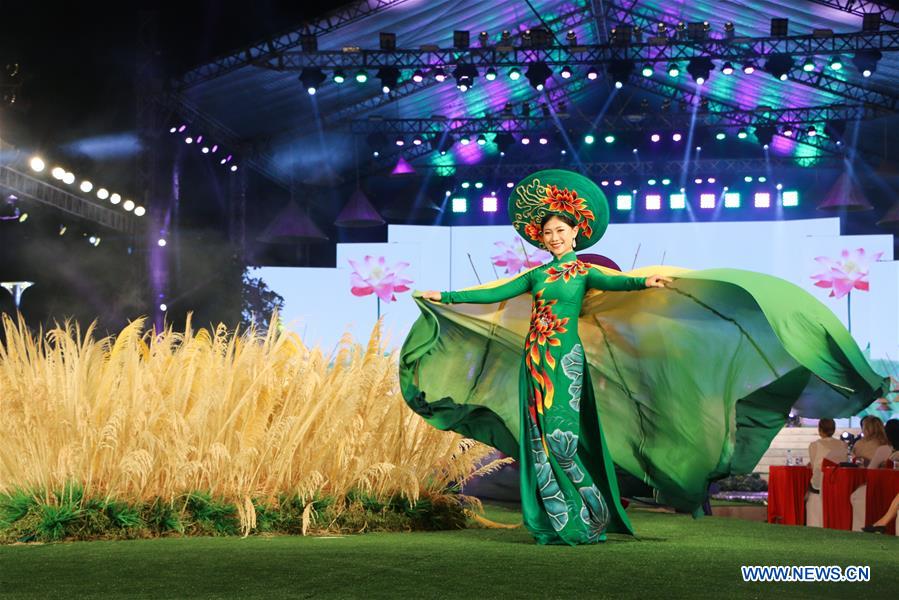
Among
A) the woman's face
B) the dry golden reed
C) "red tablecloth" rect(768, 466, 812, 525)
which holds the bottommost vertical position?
"red tablecloth" rect(768, 466, 812, 525)

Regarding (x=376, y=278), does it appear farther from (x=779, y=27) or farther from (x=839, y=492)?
(x=839, y=492)

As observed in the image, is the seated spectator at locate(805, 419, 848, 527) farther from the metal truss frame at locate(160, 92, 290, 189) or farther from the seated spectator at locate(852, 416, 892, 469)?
the metal truss frame at locate(160, 92, 290, 189)

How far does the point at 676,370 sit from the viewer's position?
510 cm

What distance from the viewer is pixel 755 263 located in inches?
659

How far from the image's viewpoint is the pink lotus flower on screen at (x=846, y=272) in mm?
16125

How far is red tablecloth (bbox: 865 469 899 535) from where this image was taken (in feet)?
21.7

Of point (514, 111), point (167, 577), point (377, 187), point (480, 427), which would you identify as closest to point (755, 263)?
point (514, 111)

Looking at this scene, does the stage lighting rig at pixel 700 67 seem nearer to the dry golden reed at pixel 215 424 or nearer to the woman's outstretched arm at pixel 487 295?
the dry golden reed at pixel 215 424

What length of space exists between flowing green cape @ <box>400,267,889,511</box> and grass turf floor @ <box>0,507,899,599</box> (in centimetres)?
44

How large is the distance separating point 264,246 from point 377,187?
233cm

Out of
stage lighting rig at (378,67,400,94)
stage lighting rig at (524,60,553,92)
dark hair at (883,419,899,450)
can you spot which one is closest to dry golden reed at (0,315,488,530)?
dark hair at (883,419,899,450)

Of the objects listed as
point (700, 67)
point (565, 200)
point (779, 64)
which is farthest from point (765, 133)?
point (565, 200)

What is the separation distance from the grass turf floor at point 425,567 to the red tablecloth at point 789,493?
2.72 m

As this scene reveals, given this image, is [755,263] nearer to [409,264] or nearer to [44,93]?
[409,264]
